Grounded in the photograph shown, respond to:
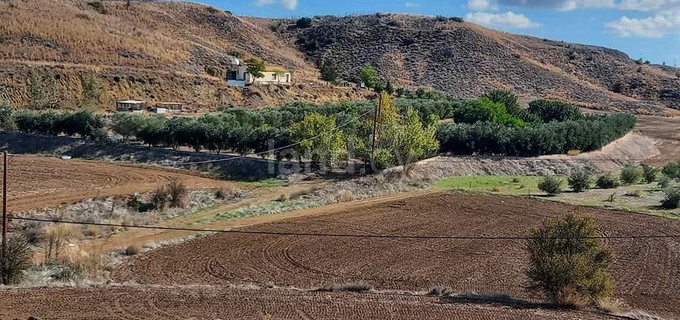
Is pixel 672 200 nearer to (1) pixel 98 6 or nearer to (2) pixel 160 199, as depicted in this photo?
(2) pixel 160 199

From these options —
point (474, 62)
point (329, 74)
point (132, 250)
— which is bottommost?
point (132, 250)

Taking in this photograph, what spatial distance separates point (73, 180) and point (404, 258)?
26.5 metres

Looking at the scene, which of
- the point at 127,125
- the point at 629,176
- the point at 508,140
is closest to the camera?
the point at 629,176

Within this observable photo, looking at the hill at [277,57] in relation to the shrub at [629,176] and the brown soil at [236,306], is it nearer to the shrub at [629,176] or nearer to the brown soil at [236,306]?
the shrub at [629,176]

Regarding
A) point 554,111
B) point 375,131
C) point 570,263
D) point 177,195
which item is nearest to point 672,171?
point 375,131

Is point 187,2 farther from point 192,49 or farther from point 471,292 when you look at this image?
point 471,292

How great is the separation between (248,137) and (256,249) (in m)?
24.3

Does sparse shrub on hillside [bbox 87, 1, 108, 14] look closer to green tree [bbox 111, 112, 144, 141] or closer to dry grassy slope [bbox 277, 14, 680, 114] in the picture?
dry grassy slope [bbox 277, 14, 680, 114]

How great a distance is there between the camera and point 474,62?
131125 millimetres

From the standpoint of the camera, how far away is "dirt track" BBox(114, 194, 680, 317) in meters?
25.9

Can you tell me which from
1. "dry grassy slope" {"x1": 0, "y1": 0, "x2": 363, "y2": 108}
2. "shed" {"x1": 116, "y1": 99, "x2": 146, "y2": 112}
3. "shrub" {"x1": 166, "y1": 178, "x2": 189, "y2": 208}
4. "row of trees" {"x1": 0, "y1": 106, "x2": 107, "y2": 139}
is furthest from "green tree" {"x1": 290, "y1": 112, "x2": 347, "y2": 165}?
"dry grassy slope" {"x1": 0, "y1": 0, "x2": 363, "y2": 108}

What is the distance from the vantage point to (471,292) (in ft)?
79.7

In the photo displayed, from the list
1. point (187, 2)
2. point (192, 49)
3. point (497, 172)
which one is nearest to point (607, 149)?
point (497, 172)

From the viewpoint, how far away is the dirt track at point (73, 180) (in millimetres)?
40750
